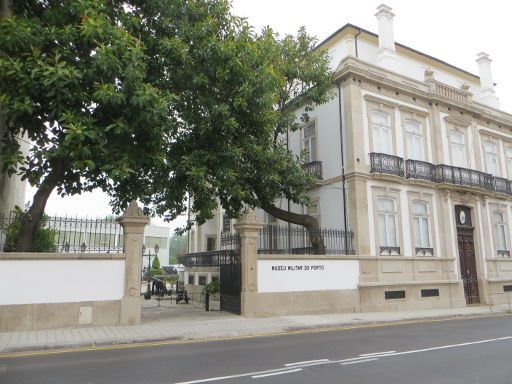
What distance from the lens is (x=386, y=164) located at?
19062mm

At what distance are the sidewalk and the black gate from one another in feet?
1.79


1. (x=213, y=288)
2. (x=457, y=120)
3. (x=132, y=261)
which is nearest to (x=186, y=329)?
(x=132, y=261)

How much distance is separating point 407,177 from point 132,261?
42.8ft

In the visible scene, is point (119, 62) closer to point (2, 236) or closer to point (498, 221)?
point (2, 236)

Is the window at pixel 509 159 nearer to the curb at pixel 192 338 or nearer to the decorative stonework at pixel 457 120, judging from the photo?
the decorative stonework at pixel 457 120

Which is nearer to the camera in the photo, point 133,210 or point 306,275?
point 133,210

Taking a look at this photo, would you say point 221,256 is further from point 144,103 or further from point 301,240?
point 144,103

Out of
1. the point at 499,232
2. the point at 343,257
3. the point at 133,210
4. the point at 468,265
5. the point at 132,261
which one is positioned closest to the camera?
the point at 132,261

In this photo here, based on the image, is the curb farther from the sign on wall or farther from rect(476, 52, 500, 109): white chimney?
rect(476, 52, 500, 109): white chimney

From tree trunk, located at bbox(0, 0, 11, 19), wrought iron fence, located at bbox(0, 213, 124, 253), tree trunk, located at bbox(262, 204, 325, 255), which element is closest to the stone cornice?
tree trunk, located at bbox(262, 204, 325, 255)

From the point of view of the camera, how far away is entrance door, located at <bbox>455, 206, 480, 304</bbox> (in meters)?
21.3

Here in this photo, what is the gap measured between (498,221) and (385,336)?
16092 mm

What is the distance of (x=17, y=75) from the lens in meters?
9.82

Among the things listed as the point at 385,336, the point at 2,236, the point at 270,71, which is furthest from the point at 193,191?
the point at 385,336
